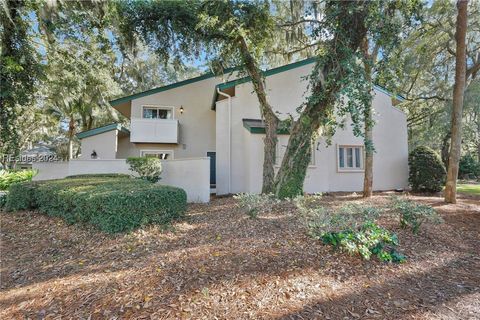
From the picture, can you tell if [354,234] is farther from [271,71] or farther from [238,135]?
[271,71]

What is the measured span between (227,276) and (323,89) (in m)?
5.72

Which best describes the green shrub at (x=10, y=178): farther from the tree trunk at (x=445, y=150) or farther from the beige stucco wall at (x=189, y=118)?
the tree trunk at (x=445, y=150)

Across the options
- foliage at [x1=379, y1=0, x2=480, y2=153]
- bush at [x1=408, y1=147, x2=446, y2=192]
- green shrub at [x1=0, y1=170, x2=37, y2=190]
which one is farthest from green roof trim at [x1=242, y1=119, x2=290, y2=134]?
green shrub at [x1=0, y1=170, x2=37, y2=190]

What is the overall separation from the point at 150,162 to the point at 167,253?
242 inches

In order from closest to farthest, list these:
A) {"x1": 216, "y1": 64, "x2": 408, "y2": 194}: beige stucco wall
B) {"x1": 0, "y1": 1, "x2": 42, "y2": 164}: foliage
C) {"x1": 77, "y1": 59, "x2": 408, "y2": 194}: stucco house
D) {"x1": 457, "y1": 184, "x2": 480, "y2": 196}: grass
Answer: {"x1": 0, "y1": 1, "x2": 42, "y2": 164}: foliage < {"x1": 216, "y1": 64, "x2": 408, "y2": 194}: beige stucco wall < {"x1": 77, "y1": 59, "x2": 408, "y2": 194}: stucco house < {"x1": 457, "y1": 184, "x2": 480, "y2": 196}: grass

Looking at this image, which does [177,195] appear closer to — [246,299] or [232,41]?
[246,299]

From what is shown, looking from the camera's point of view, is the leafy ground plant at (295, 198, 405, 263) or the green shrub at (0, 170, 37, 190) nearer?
the leafy ground plant at (295, 198, 405, 263)

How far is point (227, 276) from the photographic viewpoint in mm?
3365

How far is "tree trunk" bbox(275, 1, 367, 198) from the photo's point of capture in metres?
6.90

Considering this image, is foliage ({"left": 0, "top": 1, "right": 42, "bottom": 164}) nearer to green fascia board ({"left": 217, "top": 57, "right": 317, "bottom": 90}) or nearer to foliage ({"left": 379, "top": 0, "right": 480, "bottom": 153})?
green fascia board ({"left": 217, "top": 57, "right": 317, "bottom": 90})

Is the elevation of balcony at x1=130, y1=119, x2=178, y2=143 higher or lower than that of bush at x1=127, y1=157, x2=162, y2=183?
higher

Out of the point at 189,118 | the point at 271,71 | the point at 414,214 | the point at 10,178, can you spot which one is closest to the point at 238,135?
the point at 271,71

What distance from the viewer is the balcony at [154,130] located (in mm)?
13086

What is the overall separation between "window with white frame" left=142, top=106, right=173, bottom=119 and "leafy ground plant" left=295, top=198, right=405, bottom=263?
11.6m
